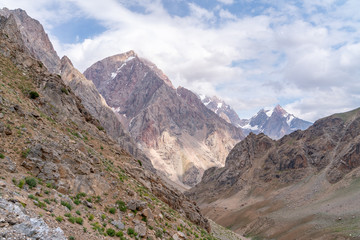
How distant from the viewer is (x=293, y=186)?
125 m

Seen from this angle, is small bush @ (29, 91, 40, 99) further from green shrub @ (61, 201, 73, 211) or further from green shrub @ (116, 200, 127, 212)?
green shrub @ (61, 201, 73, 211)

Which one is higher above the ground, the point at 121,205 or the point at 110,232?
the point at 121,205

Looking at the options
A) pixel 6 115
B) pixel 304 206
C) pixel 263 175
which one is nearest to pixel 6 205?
pixel 6 115

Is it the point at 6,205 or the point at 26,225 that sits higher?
the point at 6,205

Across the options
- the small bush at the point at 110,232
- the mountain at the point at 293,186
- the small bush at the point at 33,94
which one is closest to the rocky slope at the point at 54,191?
the small bush at the point at 110,232

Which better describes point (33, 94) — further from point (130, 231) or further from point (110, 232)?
point (110, 232)

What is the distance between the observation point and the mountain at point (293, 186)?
257ft

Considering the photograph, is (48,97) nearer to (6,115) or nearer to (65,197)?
(6,115)

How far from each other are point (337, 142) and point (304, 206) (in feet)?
201

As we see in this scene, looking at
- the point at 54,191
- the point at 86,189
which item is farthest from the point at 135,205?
the point at 54,191

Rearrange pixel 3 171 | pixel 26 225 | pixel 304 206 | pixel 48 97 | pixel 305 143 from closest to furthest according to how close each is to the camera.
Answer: pixel 26 225 < pixel 3 171 < pixel 48 97 < pixel 304 206 < pixel 305 143

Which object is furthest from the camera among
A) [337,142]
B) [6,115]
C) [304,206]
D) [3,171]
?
[337,142]

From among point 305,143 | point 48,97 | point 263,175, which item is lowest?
point 263,175

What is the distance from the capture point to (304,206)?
9731 centimetres
